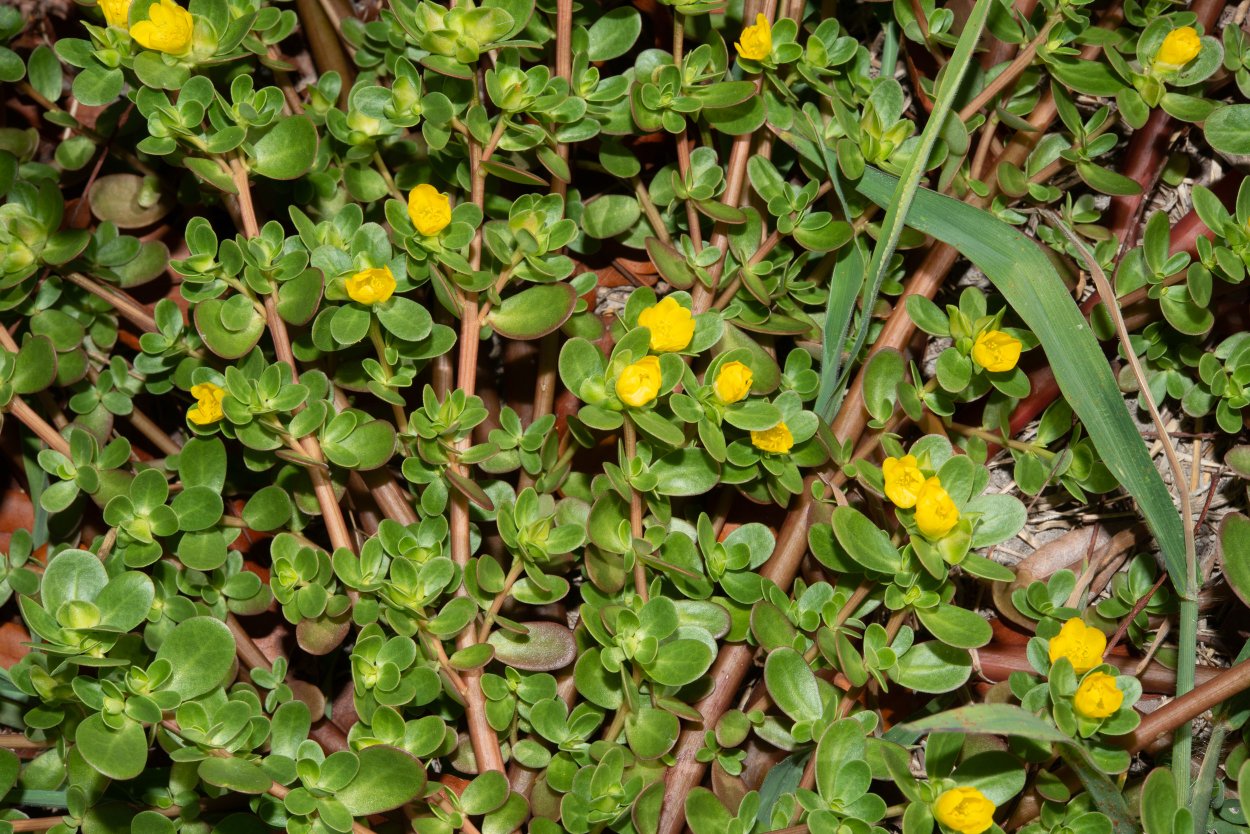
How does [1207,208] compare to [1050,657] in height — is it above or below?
above

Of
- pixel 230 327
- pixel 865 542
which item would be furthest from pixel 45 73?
pixel 865 542

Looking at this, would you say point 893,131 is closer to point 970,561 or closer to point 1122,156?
point 1122,156

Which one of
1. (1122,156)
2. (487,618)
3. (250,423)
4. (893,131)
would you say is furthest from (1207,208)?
(250,423)

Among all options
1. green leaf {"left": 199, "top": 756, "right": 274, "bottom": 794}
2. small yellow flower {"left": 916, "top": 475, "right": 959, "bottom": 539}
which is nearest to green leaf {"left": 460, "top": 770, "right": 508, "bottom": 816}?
green leaf {"left": 199, "top": 756, "right": 274, "bottom": 794}

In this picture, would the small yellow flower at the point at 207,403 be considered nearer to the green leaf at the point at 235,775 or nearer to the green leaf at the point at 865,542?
the green leaf at the point at 235,775

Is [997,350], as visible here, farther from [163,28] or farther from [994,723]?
[163,28]

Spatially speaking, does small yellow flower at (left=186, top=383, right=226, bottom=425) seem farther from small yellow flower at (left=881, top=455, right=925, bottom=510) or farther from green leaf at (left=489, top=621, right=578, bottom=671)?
small yellow flower at (left=881, top=455, right=925, bottom=510)
